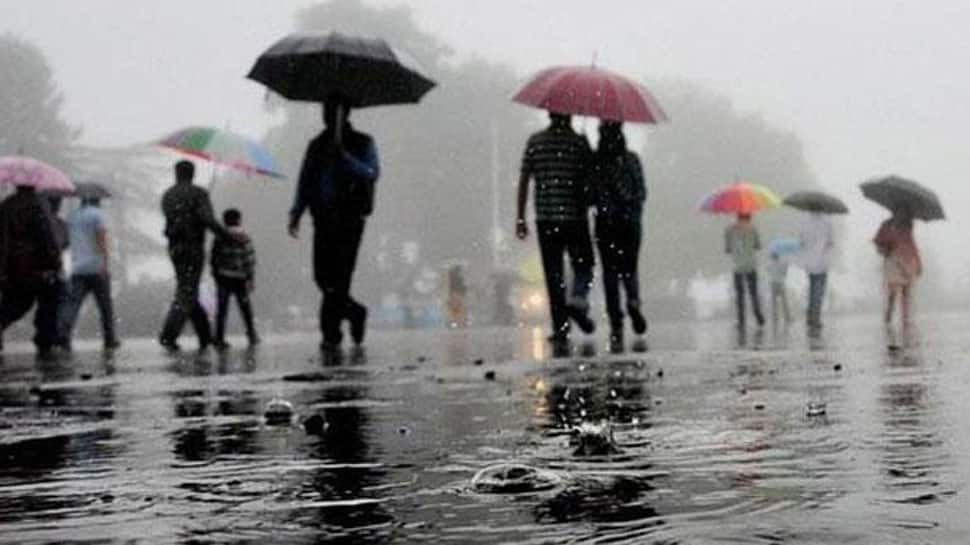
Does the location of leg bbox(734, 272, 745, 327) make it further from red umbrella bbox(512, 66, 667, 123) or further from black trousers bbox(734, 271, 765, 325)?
red umbrella bbox(512, 66, 667, 123)

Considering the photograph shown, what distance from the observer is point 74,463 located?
3.75 meters

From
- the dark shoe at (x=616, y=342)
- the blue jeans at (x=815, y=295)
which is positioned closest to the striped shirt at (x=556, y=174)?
the dark shoe at (x=616, y=342)

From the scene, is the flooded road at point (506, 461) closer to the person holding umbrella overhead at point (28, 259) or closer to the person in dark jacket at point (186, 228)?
the person in dark jacket at point (186, 228)

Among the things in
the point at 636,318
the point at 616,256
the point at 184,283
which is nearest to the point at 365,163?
the point at 616,256

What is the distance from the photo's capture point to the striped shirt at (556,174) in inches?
472

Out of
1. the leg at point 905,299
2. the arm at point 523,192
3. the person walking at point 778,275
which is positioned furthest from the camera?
the person walking at point 778,275

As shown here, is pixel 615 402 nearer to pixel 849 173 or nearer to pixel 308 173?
pixel 308 173

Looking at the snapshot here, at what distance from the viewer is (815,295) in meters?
19.7

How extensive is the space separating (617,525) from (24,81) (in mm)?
66910

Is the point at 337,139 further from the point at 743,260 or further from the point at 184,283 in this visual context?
the point at 743,260

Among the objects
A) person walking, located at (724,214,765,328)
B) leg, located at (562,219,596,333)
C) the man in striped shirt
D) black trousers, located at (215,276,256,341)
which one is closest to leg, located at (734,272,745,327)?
person walking, located at (724,214,765,328)

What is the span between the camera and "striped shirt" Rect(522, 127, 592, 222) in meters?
12.0

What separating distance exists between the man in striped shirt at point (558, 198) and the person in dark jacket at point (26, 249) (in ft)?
15.2

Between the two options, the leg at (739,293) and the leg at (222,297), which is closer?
the leg at (222,297)
